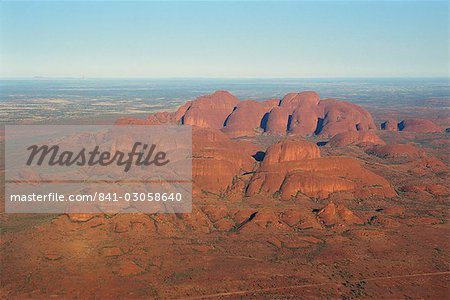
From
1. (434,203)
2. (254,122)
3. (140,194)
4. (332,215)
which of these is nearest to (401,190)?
(434,203)

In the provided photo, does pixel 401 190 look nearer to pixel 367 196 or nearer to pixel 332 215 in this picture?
pixel 367 196

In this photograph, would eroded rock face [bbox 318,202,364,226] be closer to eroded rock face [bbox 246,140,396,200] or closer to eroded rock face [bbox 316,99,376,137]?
eroded rock face [bbox 246,140,396,200]

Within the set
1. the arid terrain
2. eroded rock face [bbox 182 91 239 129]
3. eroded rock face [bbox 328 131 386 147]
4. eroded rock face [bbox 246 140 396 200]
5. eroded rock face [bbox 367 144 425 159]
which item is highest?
eroded rock face [bbox 182 91 239 129]

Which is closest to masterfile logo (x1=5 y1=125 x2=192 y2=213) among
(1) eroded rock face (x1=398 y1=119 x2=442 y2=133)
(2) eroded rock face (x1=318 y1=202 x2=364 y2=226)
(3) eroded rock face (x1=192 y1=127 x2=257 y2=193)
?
(3) eroded rock face (x1=192 y1=127 x2=257 y2=193)

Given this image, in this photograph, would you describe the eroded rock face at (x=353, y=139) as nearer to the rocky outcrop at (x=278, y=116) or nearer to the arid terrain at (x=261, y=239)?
the rocky outcrop at (x=278, y=116)

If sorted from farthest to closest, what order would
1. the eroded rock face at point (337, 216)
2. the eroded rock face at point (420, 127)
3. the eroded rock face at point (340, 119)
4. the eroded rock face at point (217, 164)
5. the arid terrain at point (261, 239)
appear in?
the eroded rock face at point (420, 127) → the eroded rock face at point (340, 119) → the eroded rock face at point (217, 164) → the eroded rock face at point (337, 216) → the arid terrain at point (261, 239)

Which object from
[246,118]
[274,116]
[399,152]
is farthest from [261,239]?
[274,116]

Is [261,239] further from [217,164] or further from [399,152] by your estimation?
[399,152]

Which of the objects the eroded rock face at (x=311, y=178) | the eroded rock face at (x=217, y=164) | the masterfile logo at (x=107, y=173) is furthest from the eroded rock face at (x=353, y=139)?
the masterfile logo at (x=107, y=173)

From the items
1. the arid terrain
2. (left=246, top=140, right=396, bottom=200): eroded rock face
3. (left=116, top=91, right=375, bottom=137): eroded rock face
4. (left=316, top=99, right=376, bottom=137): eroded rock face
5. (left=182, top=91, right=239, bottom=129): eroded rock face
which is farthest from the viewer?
(left=182, top=91, right=239, bottom=129): eroded rock face
